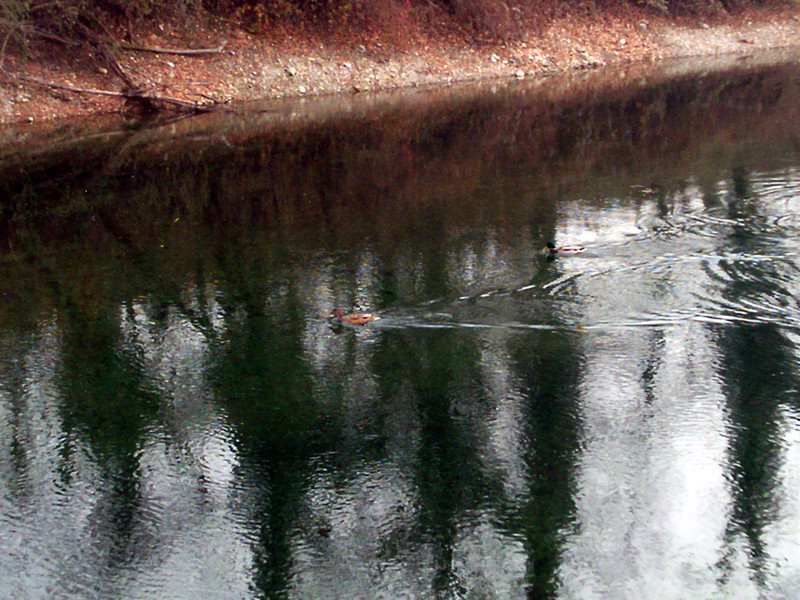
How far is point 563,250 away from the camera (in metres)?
12.2

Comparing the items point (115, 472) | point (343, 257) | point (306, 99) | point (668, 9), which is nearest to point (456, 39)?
point (306, 99)

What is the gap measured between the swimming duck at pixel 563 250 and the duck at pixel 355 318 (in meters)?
3.19

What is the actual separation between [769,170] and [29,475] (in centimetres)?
1501

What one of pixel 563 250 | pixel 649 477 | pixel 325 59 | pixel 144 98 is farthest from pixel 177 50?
pixel 649 477

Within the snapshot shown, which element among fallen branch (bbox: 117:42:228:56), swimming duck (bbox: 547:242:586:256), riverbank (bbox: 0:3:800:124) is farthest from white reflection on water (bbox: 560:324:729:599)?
fallen branch (bbox: 117:42:228:56)

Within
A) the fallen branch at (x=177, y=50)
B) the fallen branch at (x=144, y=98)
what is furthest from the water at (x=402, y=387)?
the fallen branch at (x=177, y=50)

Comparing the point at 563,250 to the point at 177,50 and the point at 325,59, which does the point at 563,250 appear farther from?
the point at 325,59

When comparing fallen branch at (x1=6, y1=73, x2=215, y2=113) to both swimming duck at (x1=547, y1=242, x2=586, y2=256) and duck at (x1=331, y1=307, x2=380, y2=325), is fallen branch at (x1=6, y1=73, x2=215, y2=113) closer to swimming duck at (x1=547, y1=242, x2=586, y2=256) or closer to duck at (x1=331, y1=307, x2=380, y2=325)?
swimming duck at (x1=547, y1=242, x2=586, y2=256)

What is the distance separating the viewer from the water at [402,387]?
20.5 feet

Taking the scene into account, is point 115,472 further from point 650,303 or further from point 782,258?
point 782,258

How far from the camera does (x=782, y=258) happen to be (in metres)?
11.9

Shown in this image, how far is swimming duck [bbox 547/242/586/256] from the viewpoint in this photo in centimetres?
1223

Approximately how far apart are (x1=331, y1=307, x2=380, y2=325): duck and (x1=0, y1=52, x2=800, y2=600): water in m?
0.11

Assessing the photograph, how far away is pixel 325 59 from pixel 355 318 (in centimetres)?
2175
